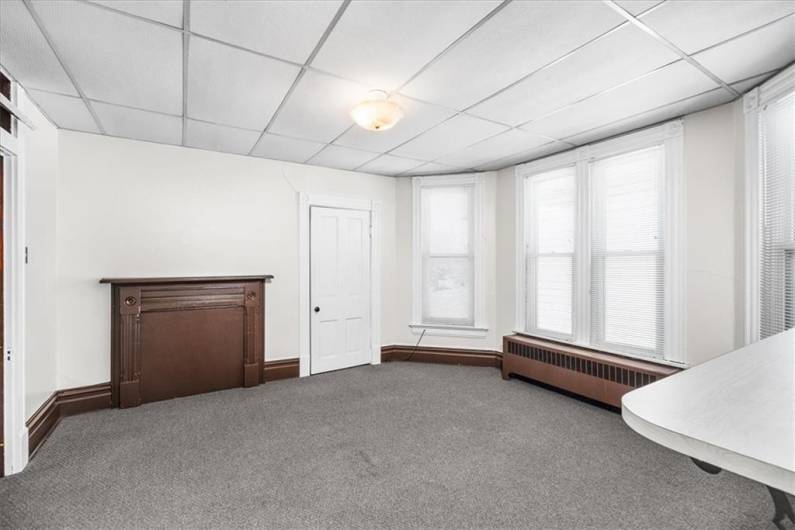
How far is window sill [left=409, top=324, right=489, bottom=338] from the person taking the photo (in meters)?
4.83

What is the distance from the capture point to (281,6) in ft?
5.60

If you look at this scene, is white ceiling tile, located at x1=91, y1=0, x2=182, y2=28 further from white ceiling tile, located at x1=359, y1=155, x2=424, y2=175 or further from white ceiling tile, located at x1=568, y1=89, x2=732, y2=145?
white ceiling tile, located at x1=568, y1=89, x2=732, y2=145

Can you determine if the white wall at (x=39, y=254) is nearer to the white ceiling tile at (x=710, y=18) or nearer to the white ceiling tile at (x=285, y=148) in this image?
the white ceiling tile at (x=285, y=148)

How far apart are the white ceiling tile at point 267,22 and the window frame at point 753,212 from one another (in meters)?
2.93

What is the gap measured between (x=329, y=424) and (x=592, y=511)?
199cm

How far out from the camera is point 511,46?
6.61 ft

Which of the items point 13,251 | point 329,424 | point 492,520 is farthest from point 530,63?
point 13,251

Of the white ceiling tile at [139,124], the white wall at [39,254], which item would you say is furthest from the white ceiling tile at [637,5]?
the white wall at [39,254]

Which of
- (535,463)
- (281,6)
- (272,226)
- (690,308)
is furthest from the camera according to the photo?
(272,226)

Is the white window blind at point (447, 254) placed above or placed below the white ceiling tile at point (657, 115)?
below

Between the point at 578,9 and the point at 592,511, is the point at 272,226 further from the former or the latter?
the point at 592,511

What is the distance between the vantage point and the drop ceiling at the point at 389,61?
1.75 metres

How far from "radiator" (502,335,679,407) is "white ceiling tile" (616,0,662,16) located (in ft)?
8.72

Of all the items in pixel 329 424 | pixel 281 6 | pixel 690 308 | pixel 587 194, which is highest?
pixel 281 6
